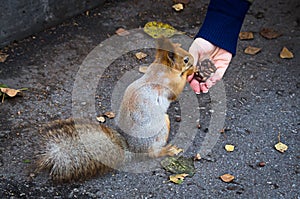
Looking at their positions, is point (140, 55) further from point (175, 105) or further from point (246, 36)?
point (246, 36)

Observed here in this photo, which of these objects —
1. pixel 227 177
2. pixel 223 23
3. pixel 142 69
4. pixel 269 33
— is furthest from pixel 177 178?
pixel 269 33

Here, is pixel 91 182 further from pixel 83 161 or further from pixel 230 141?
pixel 230 141

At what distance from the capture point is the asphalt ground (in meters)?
2.06

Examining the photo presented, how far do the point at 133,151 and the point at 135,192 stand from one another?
0.18 metres

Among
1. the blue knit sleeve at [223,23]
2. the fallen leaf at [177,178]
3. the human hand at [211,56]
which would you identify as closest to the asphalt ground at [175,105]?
the fallen leaf at [177,178]

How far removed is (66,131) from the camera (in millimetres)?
2020

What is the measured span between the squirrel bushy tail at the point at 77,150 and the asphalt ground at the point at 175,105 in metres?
0.07

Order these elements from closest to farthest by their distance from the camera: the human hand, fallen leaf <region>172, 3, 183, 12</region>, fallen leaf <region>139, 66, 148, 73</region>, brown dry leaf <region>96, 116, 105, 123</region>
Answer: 1. the human hand
2. brown dry leaf <region>96, 116, 105, 123</region>
3. fallen leaf <region>139, 66, 148, 73</region>
4. fallen leaf <region>172, 3, 183, 12</region>

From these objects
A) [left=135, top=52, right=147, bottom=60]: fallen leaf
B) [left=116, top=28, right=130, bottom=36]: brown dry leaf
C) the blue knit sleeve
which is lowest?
[left=135, top=52, right=147, bottom=60]: fallen leaf

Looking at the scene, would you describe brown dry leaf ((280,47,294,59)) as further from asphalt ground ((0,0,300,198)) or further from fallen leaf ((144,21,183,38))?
fallen leaf ((144,21,183,38))

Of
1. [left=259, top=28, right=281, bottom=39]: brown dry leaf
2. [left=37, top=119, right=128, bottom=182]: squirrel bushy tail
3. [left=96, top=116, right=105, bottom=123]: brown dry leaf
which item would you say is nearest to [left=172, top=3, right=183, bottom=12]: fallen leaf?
[left=259, top=28, right=281, bottom=39]: brown dry leaf

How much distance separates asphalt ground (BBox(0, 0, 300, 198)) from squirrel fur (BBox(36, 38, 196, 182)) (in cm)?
8

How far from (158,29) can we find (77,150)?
1.33 m

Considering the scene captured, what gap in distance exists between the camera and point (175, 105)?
2523 millimetres
